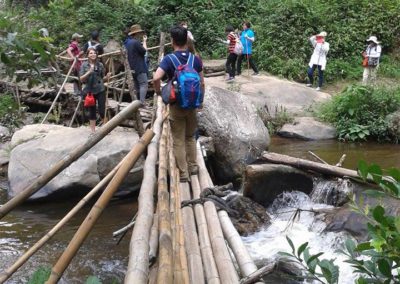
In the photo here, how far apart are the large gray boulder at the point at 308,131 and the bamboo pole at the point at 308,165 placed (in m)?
3.83

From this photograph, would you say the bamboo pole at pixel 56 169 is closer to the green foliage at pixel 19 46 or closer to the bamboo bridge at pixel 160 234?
the bamboo bridge at pixel 160 234

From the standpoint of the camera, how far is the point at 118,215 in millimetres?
6957

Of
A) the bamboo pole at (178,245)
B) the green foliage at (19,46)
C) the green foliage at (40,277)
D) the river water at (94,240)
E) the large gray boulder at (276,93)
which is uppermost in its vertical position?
the green foliage at (19,46)

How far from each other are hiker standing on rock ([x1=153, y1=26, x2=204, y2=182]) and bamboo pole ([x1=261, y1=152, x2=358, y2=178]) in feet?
5.95

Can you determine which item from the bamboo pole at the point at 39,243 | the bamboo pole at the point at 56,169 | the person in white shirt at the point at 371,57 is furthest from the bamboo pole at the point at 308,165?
the person in white shirt at the point at 371,57

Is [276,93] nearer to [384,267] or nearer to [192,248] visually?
[192,248]

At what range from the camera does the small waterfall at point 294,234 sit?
5566mm

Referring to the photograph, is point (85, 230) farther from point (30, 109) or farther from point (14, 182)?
point (30, 109)

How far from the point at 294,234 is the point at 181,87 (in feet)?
7.84

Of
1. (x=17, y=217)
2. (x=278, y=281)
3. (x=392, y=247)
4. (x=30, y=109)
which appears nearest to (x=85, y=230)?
(x=392, y=247)

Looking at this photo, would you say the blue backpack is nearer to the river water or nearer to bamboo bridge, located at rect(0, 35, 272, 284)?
bamboo bridge, located at rect(0, 35, 272, 284)

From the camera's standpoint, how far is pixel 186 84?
487 cm

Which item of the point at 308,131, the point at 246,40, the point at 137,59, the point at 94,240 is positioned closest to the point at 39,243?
the point at 94,240

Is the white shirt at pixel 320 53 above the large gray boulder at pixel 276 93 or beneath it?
above
